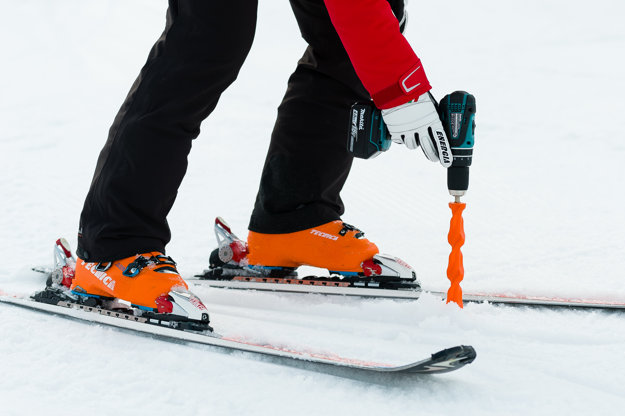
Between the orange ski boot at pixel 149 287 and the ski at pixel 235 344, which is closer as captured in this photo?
the ski at pixel 235 344

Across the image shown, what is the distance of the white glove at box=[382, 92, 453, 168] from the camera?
172 centimetres

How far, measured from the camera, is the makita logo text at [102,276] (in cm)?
186

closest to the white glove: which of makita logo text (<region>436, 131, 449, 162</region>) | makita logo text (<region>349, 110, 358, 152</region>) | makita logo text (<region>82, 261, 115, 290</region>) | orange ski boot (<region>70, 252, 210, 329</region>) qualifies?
makita logo text (<region>436, 131, 449, 162</region>)

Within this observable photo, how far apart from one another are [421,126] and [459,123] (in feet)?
0.30

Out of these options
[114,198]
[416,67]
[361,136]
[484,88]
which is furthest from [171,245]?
[484,88]

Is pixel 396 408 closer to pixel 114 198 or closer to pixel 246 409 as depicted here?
pixel 246 409

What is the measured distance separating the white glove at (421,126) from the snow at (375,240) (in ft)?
1.37

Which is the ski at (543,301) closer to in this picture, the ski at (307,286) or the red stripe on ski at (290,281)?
the ski at (307,286)

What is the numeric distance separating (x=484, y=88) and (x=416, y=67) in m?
3.98

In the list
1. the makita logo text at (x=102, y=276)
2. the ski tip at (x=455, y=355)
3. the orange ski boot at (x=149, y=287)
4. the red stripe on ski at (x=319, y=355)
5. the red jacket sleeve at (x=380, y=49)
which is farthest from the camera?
the makita logo text at (x=102, y=276)

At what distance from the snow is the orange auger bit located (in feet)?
0.18

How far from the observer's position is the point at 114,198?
1826 millimetres

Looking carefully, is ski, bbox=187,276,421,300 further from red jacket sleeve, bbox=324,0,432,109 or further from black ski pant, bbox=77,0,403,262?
red jacket sleeve, bbox=324,0,432,109

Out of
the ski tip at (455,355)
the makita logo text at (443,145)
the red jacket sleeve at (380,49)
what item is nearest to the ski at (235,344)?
the ski tip at (455,355)
